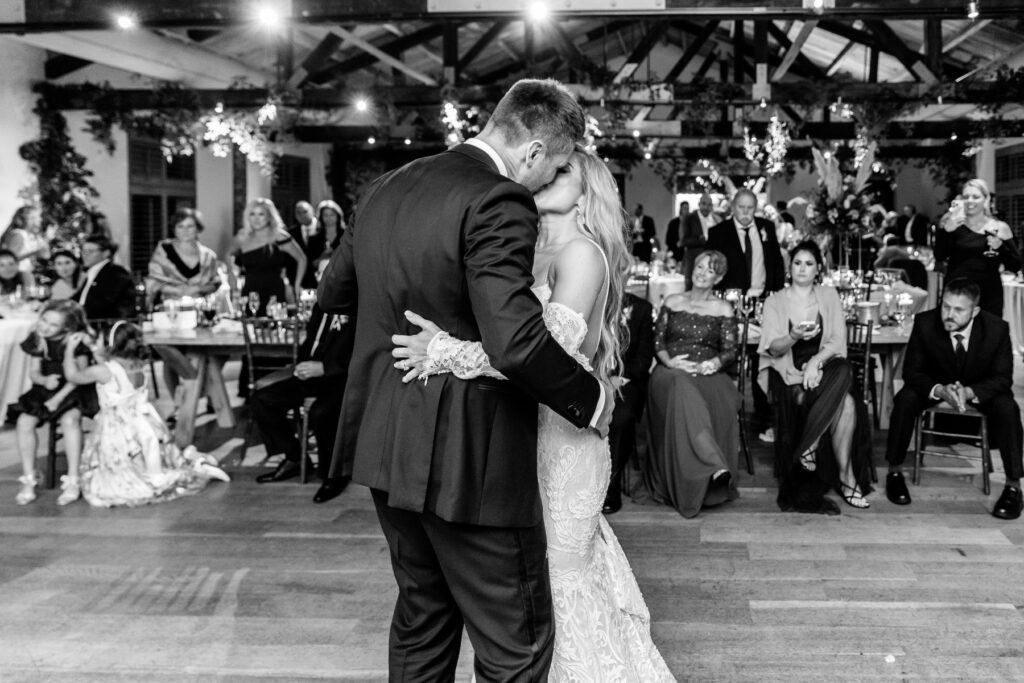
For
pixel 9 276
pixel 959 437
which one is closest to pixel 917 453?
pixel 959 437

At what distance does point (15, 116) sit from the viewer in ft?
33.1

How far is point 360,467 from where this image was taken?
6.07 ft

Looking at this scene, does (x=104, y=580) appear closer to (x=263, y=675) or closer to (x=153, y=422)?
(x=263, y=675)

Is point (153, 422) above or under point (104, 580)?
above

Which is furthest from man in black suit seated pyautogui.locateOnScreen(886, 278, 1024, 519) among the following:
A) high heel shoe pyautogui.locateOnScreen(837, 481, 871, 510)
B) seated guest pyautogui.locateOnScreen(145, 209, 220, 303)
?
seated guest pyautogui.locateOnScreen(145, 209, 220, 303)

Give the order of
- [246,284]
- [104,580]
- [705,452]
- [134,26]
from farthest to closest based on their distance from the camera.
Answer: [246,284] → [134,26] → [705,452] → [104,580]

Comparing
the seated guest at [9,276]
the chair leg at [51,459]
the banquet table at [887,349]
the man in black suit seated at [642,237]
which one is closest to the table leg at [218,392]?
the chair leg at [51,459]

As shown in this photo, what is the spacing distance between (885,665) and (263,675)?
1.80 m

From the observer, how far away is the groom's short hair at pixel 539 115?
5.90 feet

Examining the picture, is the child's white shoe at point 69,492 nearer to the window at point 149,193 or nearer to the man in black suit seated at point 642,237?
the window at point 149,193

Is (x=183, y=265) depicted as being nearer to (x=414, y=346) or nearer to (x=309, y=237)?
(x=309, y=237)

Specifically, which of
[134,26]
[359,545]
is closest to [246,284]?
[134,26]

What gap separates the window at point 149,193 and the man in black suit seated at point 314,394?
7477mm

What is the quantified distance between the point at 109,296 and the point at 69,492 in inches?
76.8
